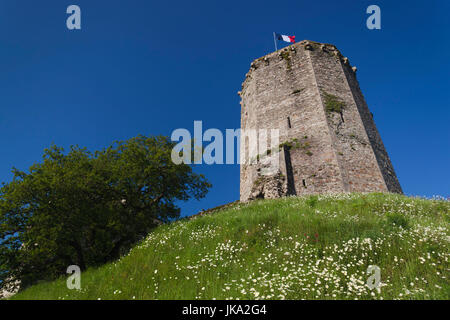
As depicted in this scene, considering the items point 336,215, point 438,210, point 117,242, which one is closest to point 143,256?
point 117,242

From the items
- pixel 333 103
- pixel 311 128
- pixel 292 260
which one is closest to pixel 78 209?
pixel 292 260

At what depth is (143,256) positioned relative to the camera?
28.1ft

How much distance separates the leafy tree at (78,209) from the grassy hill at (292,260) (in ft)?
8.76

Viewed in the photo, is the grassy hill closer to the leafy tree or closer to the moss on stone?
the leafy tree

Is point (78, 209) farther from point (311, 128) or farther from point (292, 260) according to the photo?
point (311, 128)

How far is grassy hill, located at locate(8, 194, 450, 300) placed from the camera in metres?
5.04

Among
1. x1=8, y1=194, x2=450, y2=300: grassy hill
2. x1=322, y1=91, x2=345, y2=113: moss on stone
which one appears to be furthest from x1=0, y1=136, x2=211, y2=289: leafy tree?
x1=322, y1=91, x2=345, y2=113: moss on stone

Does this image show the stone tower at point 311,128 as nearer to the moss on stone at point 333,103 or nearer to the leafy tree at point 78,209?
the moss on stone at point 333,103

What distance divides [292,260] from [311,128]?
14.0 m

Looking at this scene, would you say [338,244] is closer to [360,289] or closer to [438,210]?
[360,289]

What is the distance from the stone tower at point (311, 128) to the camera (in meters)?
16.8

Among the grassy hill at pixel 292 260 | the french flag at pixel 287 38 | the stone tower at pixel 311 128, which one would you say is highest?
the french flag at pixel 287 38

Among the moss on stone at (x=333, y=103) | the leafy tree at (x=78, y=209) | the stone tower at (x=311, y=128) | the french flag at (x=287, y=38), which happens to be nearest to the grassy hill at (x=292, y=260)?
the leafy tree at (x=78, y=209)

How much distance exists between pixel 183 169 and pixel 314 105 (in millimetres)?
11228
